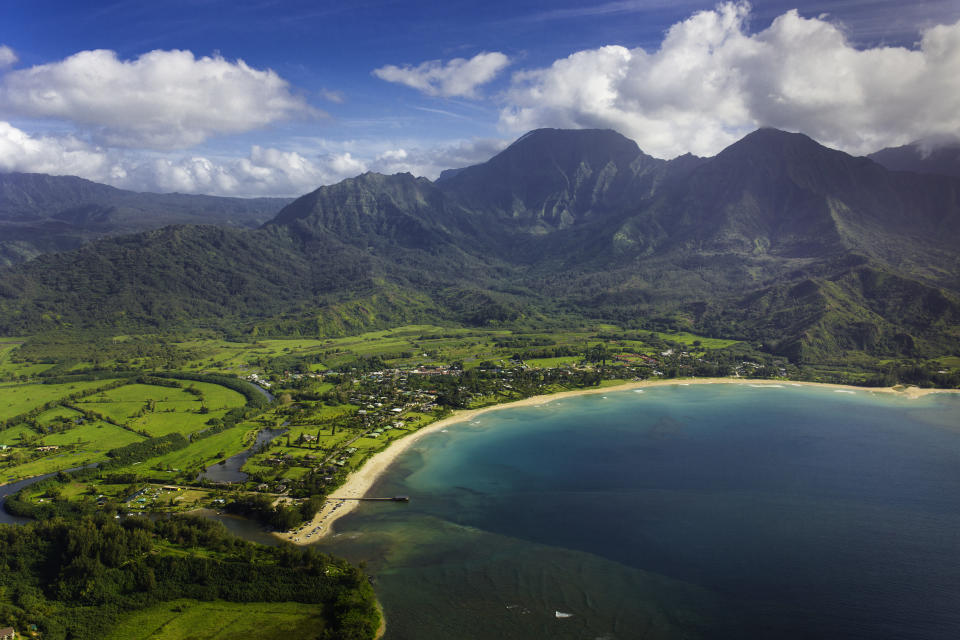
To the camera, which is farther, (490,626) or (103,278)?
(103,278)

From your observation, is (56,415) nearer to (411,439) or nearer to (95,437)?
(95,437)

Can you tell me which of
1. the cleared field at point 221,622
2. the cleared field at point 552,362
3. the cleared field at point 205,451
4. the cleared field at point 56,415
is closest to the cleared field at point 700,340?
the cleared field at point 552,362

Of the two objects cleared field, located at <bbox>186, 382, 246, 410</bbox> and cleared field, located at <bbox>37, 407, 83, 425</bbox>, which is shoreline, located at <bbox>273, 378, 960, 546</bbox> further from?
cleared field, located at <bbox>37, 407, 83, 425</bbox>

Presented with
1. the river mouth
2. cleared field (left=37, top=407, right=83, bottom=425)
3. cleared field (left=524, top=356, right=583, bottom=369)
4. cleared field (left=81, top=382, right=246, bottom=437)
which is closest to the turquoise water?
the river mouth

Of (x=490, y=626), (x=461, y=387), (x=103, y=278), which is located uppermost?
(x=103, y=278)

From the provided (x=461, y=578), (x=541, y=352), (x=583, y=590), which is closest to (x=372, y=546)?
(x=461, y=578)

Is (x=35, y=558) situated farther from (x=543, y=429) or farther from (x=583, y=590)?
(x=543, y=429)

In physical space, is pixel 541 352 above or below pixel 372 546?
above

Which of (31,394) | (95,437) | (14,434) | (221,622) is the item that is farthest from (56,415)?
(221,622)
